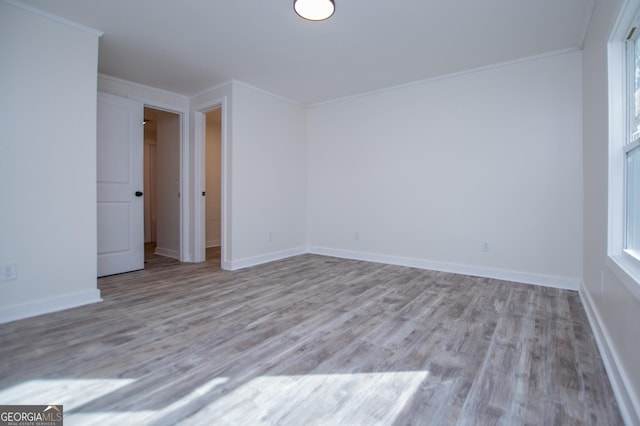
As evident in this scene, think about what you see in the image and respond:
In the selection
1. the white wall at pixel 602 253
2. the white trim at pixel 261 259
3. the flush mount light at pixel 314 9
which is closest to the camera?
the white wall at pixel 602 253

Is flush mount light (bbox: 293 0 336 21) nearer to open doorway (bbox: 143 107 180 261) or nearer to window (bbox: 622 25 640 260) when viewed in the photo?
window (bbox: 622 25 640 260)

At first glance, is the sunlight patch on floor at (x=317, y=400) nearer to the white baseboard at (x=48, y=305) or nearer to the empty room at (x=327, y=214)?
the empty room at (x=327, y=214)

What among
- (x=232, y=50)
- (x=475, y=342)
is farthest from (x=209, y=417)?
(x=232, y=50)

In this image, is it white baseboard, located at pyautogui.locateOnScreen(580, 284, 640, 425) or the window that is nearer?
white baseboard, located at pyautogui.locateOnScreen(580, 284, 640, 425)

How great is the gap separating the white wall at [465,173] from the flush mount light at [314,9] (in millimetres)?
2049

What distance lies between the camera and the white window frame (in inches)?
69.2

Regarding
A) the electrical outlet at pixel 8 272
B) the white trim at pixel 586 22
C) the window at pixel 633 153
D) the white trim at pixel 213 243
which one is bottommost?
the white trim at pixel 213 243

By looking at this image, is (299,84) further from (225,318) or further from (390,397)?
(390,397)

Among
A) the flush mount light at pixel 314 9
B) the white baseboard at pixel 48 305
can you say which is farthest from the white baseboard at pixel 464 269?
the white baseboard at pixel 48 305

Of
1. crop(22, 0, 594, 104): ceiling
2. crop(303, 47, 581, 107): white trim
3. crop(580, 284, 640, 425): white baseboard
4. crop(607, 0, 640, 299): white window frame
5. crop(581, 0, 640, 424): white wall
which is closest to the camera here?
crop(580, 284, 640, 425): white baseboard

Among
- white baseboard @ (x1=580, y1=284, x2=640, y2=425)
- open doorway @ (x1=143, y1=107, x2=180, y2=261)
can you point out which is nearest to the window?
white baseboard @ (x1=580, y1=284, x2=640, y2=425)

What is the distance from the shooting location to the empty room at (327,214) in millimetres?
1550

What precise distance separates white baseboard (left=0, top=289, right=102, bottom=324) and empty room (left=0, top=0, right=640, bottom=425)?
14 mm

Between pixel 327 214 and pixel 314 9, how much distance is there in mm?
3122
